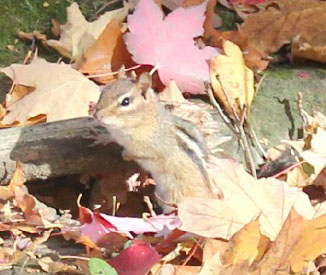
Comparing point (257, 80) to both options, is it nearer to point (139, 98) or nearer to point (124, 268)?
point (139, 98)

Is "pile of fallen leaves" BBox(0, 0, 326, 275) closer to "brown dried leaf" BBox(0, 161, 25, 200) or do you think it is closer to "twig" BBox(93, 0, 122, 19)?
"brown dried leaf" BBox(0, 161, 25, 200)

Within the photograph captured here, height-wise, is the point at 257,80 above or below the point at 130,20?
below

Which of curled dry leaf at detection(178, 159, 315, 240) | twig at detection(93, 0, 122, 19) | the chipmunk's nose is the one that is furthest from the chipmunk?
twig at detection(93, 0, 122, 19)

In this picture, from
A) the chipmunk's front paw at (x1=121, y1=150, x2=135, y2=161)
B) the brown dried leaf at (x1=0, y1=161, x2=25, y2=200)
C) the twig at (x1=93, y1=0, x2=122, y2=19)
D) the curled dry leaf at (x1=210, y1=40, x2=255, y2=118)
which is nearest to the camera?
the brown dried leaf at (x1=0, y1=161, x2=25, y2=200)

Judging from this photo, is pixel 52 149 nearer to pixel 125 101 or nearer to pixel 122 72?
pixel 125 101

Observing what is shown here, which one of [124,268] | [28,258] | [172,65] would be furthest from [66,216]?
[172,65]

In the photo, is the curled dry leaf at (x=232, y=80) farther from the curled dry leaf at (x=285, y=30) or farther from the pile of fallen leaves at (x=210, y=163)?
the curled dry leaf at (x=285, y=30)
